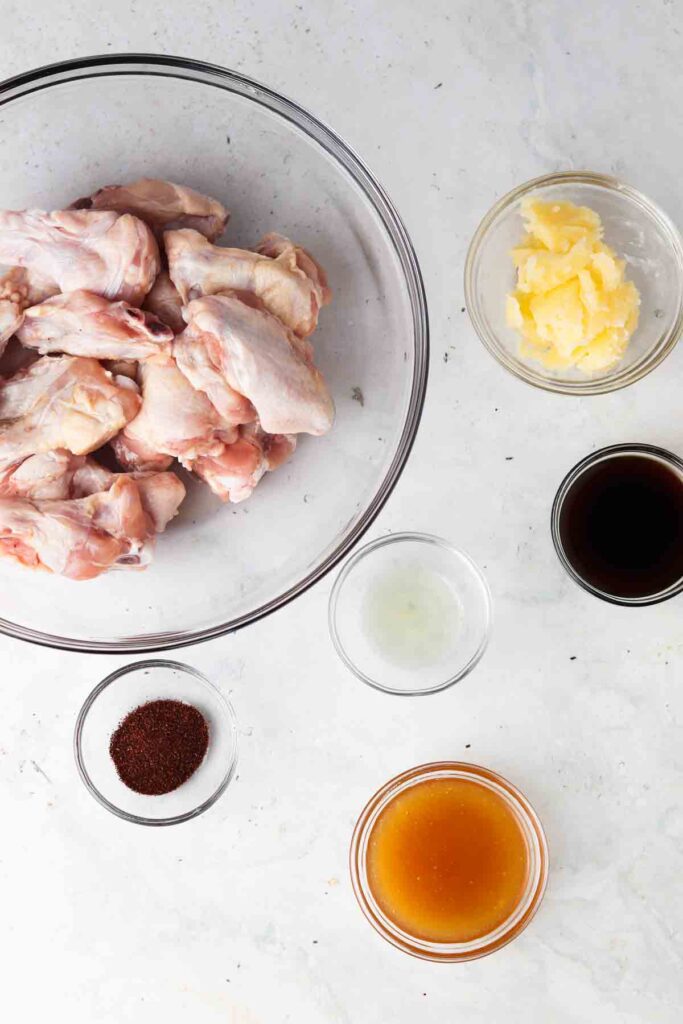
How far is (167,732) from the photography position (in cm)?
153

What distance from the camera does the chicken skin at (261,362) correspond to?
3.64ft

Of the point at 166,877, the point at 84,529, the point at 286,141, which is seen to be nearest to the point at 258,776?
the point at 166,877

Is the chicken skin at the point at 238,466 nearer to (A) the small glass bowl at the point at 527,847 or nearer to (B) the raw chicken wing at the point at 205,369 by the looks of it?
(B) the raw chicken wing at the point at 205,369

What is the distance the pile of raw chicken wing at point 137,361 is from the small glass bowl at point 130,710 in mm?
356

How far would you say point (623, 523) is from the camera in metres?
1.45

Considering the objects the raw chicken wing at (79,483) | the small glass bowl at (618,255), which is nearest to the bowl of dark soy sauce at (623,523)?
the small glass bowl at (618,255)

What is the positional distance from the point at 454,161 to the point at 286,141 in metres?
0.29

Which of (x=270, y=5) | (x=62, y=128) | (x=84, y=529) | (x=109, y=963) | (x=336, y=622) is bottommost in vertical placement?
(x=109, y=963)

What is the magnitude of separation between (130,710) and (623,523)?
854 millimetres

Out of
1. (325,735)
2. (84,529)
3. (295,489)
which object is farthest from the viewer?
(325,735)

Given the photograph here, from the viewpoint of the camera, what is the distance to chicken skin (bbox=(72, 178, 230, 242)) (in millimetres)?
1176

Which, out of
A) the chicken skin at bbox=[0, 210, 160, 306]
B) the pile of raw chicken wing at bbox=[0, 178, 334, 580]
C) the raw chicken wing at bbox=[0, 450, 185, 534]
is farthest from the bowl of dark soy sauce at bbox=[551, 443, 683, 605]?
the chicken skin at bbox=[0, 210, 160, 306]

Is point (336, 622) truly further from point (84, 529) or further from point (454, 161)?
point (454, 161)

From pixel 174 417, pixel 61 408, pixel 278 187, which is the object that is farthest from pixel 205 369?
pixel 278 187
